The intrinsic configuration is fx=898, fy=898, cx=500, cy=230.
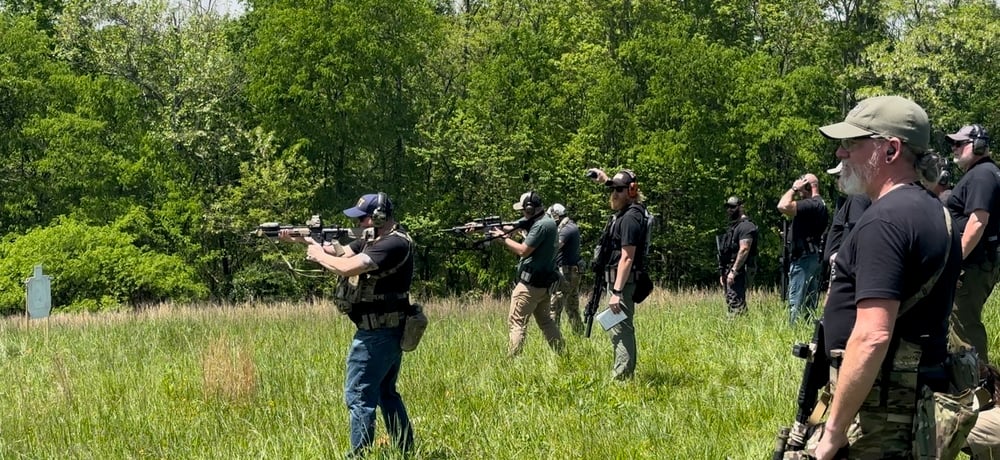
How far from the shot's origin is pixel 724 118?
1324 inches

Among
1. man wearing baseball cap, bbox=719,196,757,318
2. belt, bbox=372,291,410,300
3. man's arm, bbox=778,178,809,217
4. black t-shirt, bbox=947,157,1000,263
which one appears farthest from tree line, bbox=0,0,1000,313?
black t-shirt, bbox=947,157,1000,263

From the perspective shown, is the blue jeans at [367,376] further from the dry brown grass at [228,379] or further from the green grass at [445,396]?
the dry brown grass at [228,379]

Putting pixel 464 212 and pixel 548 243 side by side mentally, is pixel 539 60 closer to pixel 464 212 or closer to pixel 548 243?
pixel 464 212

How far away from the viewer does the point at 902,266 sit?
2520 millimetres

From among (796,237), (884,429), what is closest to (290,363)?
(796,237)

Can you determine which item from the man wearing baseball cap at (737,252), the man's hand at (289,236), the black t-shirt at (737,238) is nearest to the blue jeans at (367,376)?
the man's hand at (289,236)

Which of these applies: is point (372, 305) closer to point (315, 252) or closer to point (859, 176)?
point (315, 252)

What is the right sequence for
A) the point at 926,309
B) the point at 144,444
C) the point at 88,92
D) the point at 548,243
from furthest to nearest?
the point at 88,92 < the point at 548,243 < the point at 144,444 < the point at 926,309

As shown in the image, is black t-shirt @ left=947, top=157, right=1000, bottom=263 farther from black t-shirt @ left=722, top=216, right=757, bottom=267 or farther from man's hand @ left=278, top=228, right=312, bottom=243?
black t-shirt @ left=722, top=216, right=757, bottom=267

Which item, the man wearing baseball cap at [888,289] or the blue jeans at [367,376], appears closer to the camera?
the man wearing baseball cap at [888,289]

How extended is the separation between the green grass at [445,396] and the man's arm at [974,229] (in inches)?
55.8

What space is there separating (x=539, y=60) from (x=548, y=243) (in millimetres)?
27514

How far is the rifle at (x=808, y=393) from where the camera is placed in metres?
2.82

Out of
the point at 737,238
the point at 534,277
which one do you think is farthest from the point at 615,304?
the point at 737,238
